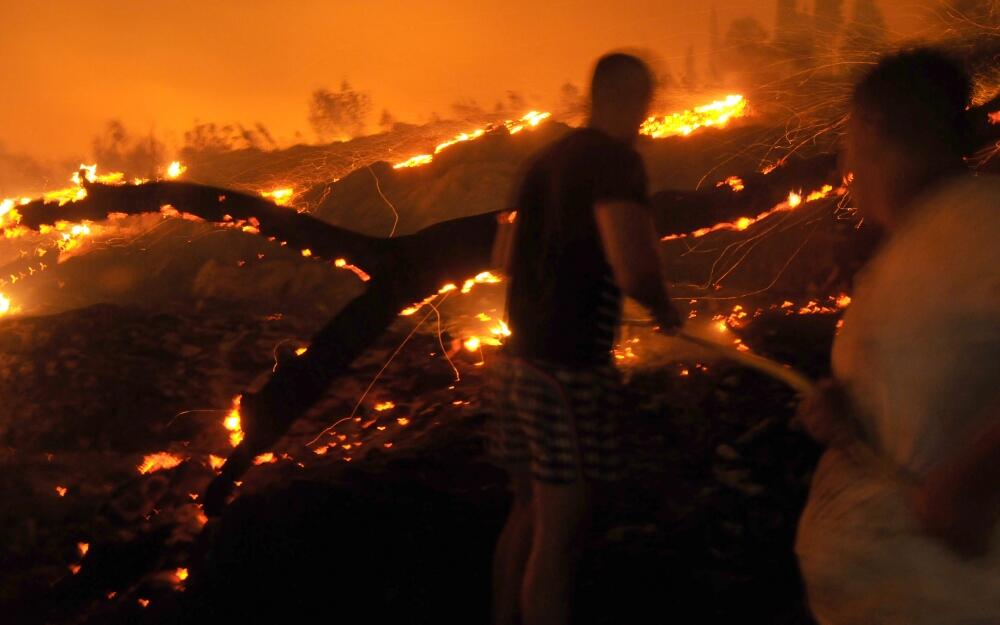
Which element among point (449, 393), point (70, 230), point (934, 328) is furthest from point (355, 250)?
point (70, 230)

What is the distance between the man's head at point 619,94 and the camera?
7.34 ft

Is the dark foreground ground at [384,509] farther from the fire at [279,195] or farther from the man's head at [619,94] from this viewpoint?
the fire at [279,195]

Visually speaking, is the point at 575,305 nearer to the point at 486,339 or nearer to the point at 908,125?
the point at 908,125

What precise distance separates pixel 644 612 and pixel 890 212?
7.11ft

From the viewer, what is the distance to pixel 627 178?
2084mm

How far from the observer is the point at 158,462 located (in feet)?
17.8

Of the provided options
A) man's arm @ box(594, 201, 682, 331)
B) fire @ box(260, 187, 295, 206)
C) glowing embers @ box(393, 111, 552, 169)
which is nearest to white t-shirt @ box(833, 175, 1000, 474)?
man's arm @ box(594, 201, 682, 331)

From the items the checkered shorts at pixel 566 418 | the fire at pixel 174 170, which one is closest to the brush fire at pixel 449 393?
the checkered shorts at pixel 566 418

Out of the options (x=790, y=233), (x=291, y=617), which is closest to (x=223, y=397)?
(x=291, y=617)

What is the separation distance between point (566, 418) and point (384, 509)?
1.88 metres

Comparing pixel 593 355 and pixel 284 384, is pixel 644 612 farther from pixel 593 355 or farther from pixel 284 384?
pixel 284 384

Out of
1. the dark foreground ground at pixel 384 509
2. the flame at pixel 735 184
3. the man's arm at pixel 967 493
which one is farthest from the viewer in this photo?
the flame at pixel 735 184

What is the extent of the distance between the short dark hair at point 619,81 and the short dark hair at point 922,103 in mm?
919

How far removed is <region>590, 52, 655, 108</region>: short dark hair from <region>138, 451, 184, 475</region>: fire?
469 cm
